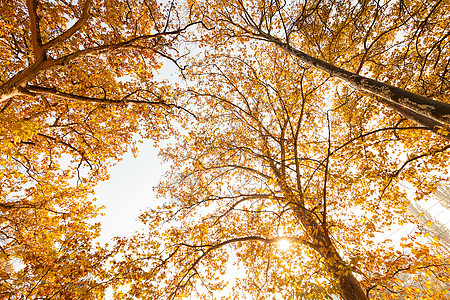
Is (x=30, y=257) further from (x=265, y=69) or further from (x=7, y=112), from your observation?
(x=265, y=69)

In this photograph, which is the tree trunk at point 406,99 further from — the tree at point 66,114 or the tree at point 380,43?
the tree at point 66,114

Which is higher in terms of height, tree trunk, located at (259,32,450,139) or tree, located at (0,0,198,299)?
tree, located at (0,0,198,299)

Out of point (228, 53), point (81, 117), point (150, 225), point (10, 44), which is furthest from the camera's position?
point (228, 53)

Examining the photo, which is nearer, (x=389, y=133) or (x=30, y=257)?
(x=30, y=257)

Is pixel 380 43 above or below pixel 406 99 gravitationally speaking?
above

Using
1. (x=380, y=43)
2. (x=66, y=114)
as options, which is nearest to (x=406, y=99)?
(x=380, y=43)

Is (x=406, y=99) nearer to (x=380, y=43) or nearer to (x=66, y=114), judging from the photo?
(x=380, y=43)

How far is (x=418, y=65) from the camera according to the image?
5840 mm

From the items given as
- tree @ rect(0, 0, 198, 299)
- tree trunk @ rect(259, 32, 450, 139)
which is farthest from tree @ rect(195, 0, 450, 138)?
tree @ rect(0, 0, 198, 299)

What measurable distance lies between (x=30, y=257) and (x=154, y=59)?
8.15 meters

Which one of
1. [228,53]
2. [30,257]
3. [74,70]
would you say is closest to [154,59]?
[74,70]

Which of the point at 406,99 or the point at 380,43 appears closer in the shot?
the point at 406,99

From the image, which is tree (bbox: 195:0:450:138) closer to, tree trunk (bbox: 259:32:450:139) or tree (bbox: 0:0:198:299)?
tree trunk (bbox: 259:32:450:139)

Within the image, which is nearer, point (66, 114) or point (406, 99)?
point (406, 99)
